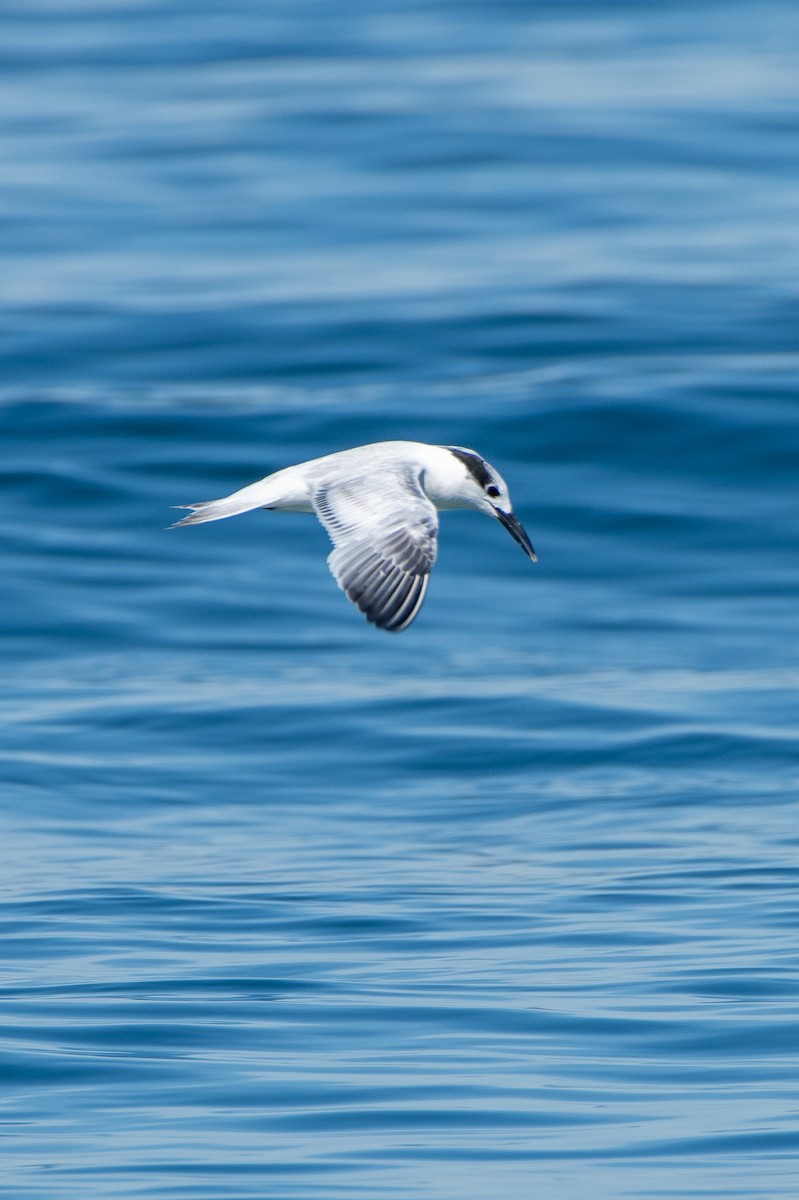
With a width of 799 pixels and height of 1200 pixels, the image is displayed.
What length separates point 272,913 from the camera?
40.3 feet

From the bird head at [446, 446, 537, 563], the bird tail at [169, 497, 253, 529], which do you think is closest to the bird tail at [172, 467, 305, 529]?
the bird tail at [169, 497, 253, 529]

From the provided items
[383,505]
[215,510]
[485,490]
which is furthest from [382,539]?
[485,490]

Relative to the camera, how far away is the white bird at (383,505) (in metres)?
8.70

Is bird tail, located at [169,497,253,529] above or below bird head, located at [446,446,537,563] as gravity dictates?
below

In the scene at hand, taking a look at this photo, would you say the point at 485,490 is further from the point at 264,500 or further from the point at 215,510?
the point at 215,510

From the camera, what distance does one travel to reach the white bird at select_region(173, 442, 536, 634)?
28.6ft

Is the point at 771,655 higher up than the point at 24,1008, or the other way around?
the point at 771,655

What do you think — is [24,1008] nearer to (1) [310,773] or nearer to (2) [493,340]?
(1) [310,773]

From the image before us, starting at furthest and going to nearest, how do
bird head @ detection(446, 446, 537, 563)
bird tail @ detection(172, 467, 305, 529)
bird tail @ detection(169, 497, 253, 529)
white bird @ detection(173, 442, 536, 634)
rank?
bird head @ detection(446, 446, 537, 563) → bird tail @ detection(172, 467, 305, 529) → bird tail @ detection(169, 497, 253, 529) → white bird @ detection(173, 442, 536, 634)

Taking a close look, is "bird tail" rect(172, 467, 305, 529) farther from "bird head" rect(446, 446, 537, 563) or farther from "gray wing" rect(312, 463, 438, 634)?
"bird head" rect(446, 446, 537, 563)

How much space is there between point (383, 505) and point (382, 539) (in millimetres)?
461

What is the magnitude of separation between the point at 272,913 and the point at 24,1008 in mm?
2266

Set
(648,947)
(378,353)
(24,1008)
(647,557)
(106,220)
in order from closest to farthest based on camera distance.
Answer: (24,1008) → (648,947) → (647,557) → (378,353) → (106,220)

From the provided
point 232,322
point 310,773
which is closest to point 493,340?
point 232,322
